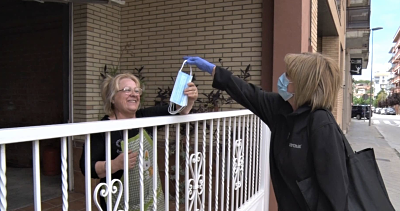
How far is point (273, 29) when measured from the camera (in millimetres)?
4230

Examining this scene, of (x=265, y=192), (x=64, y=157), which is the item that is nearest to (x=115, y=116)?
(x=64, y=157)

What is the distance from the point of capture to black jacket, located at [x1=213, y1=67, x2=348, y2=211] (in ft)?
4.91

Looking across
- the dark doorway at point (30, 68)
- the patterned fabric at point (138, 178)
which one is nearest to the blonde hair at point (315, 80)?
the patterned fabric at point (138, 178)

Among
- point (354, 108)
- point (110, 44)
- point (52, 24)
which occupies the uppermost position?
point (52, 24)

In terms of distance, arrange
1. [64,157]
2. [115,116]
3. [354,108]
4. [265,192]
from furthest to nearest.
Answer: [354,108], [265,192], [115,116], [64,157]

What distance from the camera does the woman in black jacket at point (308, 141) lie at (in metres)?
1.50

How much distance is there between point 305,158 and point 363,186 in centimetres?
32

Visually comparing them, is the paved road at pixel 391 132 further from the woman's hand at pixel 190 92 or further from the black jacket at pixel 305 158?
the woman's hand at pixel 190 92

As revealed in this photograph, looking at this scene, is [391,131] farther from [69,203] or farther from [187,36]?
[69,203]

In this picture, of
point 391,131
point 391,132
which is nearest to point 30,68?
point 391,132

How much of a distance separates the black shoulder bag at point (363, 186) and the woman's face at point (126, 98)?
120cm

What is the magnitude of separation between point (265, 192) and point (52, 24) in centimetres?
466

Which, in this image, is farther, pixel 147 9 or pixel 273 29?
pixel 147 9

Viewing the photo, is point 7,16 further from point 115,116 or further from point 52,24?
point 115,116
